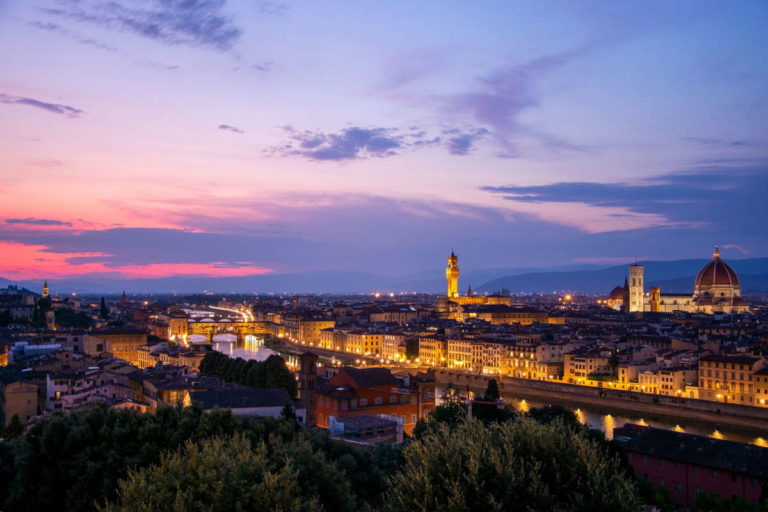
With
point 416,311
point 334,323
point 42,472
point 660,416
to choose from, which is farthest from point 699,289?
point 42,472

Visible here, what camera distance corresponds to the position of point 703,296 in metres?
72.6

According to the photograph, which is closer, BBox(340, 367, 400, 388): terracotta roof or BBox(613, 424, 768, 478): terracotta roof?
BBox(613, 424, 768, 478): terracotta roof

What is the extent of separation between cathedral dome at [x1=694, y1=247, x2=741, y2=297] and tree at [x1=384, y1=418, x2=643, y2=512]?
2836 inches

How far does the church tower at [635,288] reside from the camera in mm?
73963

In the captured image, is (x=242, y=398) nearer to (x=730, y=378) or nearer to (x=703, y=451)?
(x=703, y=451)

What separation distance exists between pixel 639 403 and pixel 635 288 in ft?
169

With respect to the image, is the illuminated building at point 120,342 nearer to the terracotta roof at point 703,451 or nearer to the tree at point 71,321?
the tree at point 71,321

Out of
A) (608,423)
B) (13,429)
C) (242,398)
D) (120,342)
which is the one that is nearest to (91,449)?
(242,398)

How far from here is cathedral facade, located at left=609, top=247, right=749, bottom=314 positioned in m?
71.0

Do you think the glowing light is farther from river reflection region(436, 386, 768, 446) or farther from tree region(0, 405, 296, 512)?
tree region(0, 405, 296, 512)

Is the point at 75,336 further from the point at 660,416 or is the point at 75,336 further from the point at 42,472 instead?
the point at 42,472

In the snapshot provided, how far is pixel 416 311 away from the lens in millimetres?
76875

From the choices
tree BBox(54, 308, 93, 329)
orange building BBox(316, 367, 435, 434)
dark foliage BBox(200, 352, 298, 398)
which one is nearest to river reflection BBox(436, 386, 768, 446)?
orange building BBox(316, 367, 435, 434)

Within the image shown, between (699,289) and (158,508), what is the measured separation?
75.5 meters
